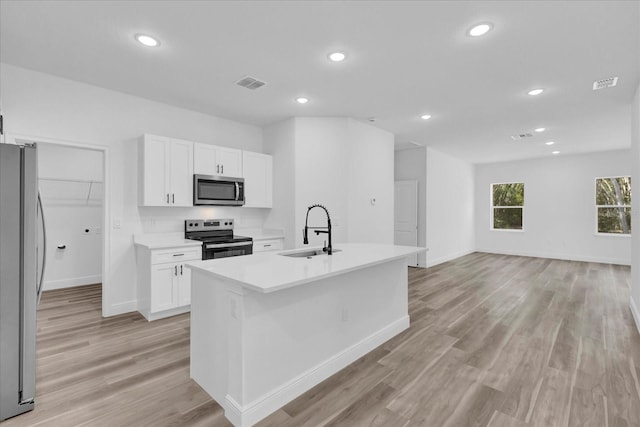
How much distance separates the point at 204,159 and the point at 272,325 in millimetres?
3057

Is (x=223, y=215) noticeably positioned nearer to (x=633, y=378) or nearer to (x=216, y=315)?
(x=216, y=315)

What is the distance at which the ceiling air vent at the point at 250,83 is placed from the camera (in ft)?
11.3

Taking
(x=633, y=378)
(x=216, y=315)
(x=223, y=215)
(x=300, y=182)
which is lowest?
(x=633, y=378)

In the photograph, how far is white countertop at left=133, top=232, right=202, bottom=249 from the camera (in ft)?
12.3

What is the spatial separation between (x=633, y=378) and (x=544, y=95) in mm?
3163

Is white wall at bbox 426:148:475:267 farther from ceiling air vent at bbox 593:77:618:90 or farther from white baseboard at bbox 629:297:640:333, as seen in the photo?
ceiling air vent at bbox 593:77:618:90

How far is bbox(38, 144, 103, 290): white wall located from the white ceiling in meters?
2.38

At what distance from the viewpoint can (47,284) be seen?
194 inches

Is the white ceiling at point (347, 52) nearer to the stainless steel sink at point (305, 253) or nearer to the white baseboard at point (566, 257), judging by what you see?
the stainless steel sink at point (305, 253)

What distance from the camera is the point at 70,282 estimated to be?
516 centimetres

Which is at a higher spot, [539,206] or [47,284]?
[539,206]

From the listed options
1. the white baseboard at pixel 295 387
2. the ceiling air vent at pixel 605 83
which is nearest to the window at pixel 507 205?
the ceiling air vent at pixel 605 83

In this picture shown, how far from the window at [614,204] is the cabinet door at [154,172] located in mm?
9599

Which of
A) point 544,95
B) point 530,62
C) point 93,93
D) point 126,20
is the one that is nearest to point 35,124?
point 93,93
